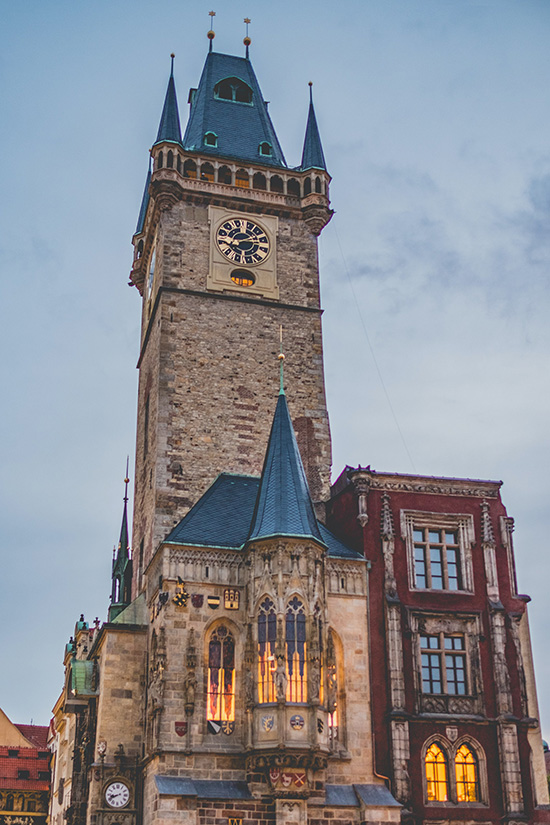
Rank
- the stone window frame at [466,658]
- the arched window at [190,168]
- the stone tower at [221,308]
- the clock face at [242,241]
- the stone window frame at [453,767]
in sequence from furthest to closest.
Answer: the arched window at [190,168], the clock face at [242,241], the stone tower at [221,308], the stone window frame at [466,658], the stone window frame at [453,767]

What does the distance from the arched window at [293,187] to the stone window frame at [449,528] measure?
15.7 meters

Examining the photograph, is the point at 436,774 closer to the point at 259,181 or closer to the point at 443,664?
the point at 443,664

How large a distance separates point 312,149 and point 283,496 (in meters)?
18.8

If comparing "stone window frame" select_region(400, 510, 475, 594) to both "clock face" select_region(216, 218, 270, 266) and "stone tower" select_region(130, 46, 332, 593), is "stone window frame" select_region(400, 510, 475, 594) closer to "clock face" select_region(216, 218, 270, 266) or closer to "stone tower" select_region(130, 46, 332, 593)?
"stone tower" select_region(130, 46, 332, 593)

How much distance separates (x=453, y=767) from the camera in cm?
3105

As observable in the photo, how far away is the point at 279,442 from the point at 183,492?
4739 millimetres

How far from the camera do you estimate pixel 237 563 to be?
31.6 m

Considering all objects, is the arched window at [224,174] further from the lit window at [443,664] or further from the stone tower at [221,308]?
the lit window at [443,664]

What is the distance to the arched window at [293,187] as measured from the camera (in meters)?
43.0

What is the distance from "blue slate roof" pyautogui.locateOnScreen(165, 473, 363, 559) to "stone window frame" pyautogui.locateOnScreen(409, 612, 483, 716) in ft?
9.86

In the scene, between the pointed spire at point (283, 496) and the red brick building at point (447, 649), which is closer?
the pointed spire at point (283, 496)

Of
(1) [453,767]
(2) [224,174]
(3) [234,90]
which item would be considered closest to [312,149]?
(2) [224,174]

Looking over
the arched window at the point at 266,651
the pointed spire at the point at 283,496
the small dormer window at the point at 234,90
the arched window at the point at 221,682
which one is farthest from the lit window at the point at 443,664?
the small dormer window at the point at 234,90

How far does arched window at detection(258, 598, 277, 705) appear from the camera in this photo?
2909cm
